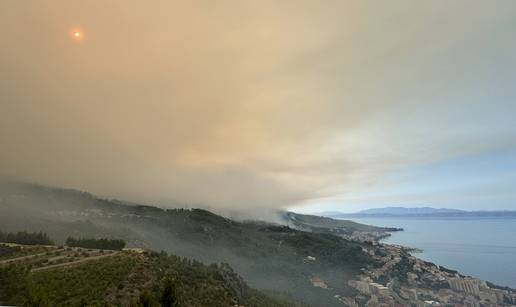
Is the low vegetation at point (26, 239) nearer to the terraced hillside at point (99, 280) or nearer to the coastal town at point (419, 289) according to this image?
the terraced hillside at point (99, 280)

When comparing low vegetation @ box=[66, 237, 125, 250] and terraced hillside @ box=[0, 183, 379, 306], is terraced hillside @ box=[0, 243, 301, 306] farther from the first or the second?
terraced hillside @ box=[0, 183, 379, 306]

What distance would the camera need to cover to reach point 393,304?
246ft

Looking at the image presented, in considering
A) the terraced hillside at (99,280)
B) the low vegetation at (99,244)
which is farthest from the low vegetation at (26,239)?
the terraced hillside at (99,280)

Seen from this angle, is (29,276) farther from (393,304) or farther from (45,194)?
(45,194)

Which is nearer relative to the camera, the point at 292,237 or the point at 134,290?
the point at 134,290

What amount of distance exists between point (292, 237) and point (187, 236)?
55.2 m

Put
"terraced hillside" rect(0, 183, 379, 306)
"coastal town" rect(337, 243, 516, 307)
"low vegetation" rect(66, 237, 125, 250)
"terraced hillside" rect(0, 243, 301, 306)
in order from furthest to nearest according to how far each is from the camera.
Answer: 1. "coastal town" rect(337, 243, 516, 307)
2. "terraced hillside" rect(0, 183, 379, 306)
3. "low vegetation" rect(66, 237, 125, 250)
4. "terraced hillside" rect(0, 243, 301, 306)

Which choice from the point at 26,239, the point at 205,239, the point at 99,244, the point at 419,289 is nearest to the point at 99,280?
the point at 99,244

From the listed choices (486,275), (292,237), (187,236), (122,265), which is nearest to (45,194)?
(187,236)

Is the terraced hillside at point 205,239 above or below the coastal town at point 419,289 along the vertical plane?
above

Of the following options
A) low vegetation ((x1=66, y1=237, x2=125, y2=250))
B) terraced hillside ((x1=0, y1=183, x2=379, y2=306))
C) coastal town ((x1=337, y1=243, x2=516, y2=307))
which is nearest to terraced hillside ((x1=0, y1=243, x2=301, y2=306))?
low vegetation ((x1=66, y1=237, x2=125, y2=250))

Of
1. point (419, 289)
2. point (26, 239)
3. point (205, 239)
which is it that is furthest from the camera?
point (205, 239)

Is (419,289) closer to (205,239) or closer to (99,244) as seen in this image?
(205,239)

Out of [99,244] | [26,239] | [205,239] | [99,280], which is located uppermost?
[26,239]
